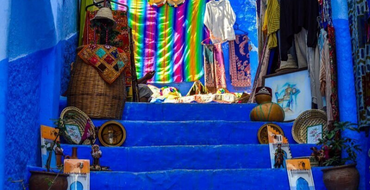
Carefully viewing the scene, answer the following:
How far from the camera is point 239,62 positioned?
35.0 ft

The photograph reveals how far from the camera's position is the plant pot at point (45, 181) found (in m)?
4.16

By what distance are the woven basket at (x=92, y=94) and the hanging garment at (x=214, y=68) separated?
447 centimetres

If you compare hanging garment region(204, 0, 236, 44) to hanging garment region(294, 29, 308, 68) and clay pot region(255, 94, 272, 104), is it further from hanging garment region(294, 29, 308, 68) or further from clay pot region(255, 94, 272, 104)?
clay pot region(255, 94, 272, 104)

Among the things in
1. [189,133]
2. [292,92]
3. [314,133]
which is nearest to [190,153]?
[189,133]

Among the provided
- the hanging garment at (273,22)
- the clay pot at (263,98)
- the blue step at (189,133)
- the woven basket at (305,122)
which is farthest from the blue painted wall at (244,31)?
the blue step at (189,133)

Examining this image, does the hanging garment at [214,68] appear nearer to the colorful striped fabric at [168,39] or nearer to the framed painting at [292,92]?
the colorful striped fabric at [168,39]

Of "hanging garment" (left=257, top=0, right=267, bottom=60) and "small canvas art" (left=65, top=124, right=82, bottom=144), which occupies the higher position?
"hanging garment" (left=257, top=0, right=267, bottom=60)

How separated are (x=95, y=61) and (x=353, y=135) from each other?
264cm

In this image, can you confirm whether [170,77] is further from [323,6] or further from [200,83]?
[323,6]

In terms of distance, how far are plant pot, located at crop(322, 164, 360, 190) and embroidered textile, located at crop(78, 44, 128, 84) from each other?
2600 mm

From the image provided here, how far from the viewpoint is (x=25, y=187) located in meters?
4.36

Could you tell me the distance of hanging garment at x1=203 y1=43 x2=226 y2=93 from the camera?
1056 cm

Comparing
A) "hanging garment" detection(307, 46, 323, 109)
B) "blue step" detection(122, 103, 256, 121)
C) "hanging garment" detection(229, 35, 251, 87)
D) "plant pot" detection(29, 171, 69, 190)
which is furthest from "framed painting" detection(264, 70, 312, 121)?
"plant pot" detection(29, 171, 69, 190)

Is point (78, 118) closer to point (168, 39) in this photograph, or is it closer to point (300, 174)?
point (300, 174)
